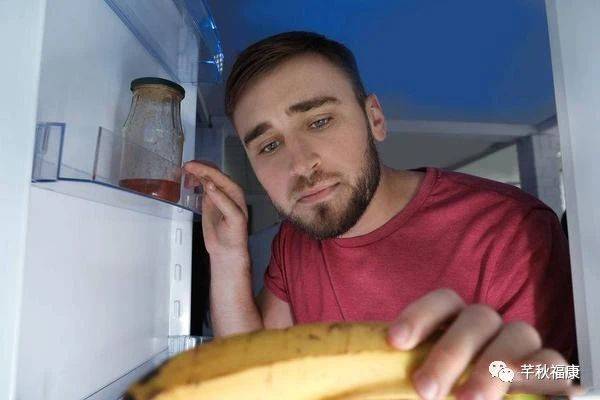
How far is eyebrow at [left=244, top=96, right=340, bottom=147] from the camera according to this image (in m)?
0.29

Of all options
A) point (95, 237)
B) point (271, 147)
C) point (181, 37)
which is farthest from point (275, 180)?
point (181, 37)

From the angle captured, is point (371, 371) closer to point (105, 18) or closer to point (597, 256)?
point (597, 256)

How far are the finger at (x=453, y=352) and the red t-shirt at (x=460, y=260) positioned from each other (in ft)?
0.04

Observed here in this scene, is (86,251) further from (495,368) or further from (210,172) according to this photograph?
(495,368)

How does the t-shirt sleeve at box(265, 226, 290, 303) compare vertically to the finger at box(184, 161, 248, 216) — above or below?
below

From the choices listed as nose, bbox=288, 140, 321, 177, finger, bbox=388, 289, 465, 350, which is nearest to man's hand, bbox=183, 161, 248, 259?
nose, bbox=288, 140, 321, 177

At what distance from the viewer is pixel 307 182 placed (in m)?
0.28

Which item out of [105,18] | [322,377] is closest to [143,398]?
[322,377]

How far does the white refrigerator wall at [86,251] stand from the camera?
0.80ft

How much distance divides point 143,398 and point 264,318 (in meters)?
0.19

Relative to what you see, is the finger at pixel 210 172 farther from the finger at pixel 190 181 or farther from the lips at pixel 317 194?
the lips at pixel 317 194

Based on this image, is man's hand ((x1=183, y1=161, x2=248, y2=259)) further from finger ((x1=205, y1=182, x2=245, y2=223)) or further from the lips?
the lips

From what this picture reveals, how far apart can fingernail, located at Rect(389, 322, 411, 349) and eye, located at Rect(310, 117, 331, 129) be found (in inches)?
5.7

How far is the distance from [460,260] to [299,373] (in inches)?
4.5
